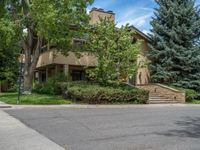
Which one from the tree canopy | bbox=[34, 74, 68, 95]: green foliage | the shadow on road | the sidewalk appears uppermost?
the tree canopy

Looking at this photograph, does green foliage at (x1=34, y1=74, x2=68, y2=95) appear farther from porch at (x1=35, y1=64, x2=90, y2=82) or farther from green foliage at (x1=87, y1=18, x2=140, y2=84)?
green foliage at (x1=87, y1=18, x2=140, y2=84)

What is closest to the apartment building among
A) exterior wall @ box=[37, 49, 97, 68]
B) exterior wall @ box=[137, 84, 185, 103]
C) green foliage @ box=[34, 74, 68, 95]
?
exterior wall @ box=[37, 49, 97, 68]

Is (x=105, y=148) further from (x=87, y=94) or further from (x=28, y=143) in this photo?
(x=87, y=94)

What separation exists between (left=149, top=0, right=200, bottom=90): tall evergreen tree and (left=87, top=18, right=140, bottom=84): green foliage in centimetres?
718

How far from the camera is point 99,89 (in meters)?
24.2

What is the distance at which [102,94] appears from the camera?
79.6 ft

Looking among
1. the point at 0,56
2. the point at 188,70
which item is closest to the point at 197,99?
the point at 188,70

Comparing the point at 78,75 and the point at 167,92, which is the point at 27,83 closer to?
the point at 78,75

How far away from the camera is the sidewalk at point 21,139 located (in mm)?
9516

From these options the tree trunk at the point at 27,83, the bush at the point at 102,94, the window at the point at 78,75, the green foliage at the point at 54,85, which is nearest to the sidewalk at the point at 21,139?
the bush at the point at 102,94

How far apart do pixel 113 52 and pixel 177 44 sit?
9463mm

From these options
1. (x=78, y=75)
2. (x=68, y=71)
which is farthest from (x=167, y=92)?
(x=78, y=75)

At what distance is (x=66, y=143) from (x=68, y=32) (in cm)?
1716

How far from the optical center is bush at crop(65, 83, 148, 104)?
2392cm
